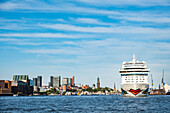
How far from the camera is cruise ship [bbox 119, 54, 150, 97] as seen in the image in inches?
5591

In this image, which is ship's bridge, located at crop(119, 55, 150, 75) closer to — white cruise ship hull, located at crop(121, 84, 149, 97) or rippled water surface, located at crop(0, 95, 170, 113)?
white cruise ship hull, located at crop(121, 84, 149, 97)

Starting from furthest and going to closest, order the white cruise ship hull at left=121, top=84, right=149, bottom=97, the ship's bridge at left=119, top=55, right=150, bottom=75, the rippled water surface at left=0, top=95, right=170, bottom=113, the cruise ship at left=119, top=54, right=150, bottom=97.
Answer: the ship's bridge at left=119, top=55, right=150, bottom=75
the cruise ship at left=119, top=54, right=150, bottom=97
the white cruise ship hull at left=121, top=84, right=149, bottom=97
the rippled water surface at left=0, top=95, right=170, bottom=113

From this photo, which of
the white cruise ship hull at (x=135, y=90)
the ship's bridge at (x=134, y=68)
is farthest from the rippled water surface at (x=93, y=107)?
the ship's bridge at (x=134, y=68)

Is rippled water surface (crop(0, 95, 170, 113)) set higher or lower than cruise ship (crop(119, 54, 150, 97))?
lower

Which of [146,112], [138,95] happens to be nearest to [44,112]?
[146,112]

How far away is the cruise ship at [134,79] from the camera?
142 meters

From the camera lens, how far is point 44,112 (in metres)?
67.9

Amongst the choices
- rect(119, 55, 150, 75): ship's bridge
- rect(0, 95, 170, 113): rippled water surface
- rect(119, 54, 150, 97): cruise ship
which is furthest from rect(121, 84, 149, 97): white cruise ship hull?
rect(0, 95, 170, 113): rippled water surface

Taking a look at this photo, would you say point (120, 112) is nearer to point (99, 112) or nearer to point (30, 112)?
point (99, 112)

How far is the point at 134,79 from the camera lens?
148 meters

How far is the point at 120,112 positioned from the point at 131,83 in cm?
8223

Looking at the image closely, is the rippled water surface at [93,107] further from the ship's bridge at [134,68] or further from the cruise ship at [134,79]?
the ship's bridge at [134,68]

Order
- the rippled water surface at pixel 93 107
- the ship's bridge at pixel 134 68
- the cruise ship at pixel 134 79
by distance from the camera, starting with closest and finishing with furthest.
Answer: the rippled water surface at pixel 93 107 < the cruise ship at pixel 134 79 < the ship's bridge at pixel 134 68

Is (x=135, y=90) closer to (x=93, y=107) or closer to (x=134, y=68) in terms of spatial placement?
(x=134, y=68)
